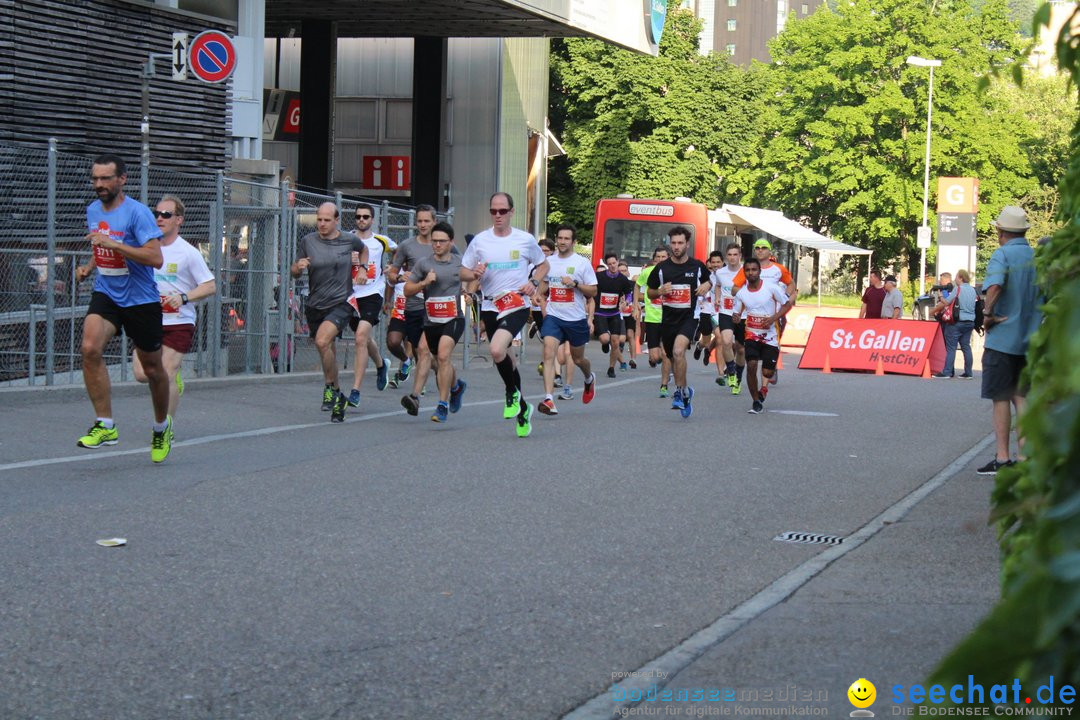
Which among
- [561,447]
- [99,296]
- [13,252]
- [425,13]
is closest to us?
[99,296]

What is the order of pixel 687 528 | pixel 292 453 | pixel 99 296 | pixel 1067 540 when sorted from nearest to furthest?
pixel 1067 540
pixel 687 528
pixel 99 296
pixel 292 453

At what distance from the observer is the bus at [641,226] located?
35.8m

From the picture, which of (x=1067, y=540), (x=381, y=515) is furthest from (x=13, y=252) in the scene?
(x=1067, y=540)

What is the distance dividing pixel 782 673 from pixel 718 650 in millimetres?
403

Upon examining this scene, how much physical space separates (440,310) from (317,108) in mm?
20763

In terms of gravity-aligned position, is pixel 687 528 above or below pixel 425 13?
below

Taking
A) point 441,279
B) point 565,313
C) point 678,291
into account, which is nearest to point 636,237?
point 678,291

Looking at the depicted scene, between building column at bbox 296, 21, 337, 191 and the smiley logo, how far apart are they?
3008 centimetres

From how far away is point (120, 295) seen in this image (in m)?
10.1

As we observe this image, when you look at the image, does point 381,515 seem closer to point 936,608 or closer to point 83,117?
point 936,608

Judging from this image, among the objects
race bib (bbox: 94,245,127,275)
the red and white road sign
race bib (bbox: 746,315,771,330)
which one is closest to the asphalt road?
race bib (bbox: 94,245,127,275)

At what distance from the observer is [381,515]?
8.33m

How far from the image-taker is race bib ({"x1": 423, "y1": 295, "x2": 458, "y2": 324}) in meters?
14.1

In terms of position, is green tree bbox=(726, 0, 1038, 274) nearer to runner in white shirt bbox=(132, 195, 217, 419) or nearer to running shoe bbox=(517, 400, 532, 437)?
running shoe bbox=(517, 400, 532, 437)
